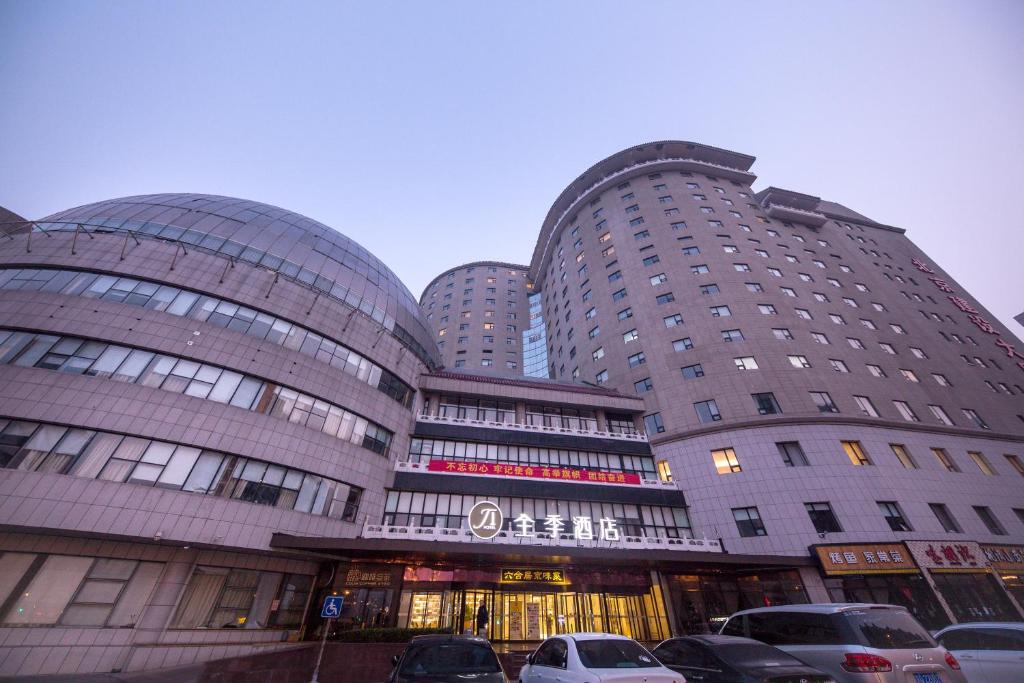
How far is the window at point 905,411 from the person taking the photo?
32094mm

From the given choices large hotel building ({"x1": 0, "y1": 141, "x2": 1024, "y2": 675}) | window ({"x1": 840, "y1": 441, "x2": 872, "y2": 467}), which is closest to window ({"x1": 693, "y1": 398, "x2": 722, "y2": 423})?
large hotel building ({"x1": 0, "y1": 141, "x2": 1024, "y2": 675})

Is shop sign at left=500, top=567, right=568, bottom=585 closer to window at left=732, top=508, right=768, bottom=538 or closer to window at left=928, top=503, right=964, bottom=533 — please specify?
window at left=732, top=508, right=768, bottom=538

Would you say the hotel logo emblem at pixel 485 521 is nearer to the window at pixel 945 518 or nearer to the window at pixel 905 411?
the window at pixel 945 518

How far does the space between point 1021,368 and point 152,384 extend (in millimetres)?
80736

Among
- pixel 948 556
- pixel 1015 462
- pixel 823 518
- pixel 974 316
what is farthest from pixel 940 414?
pixel 974 316

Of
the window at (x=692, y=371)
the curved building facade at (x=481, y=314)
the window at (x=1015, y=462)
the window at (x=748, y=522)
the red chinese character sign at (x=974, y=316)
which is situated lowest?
the window at (x=748, y=522)

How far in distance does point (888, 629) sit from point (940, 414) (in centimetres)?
3888

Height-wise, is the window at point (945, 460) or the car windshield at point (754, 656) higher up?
the window at point (945, 460)

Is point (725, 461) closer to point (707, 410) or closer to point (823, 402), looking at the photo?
point (707, 410)

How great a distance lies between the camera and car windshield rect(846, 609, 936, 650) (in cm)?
801

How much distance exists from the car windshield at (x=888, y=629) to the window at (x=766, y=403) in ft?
80.5

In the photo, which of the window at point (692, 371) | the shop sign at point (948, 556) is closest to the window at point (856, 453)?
the shop sign at point (948, 556)

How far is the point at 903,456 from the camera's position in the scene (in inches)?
1147

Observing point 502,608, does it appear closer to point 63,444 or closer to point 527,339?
point 63,444
